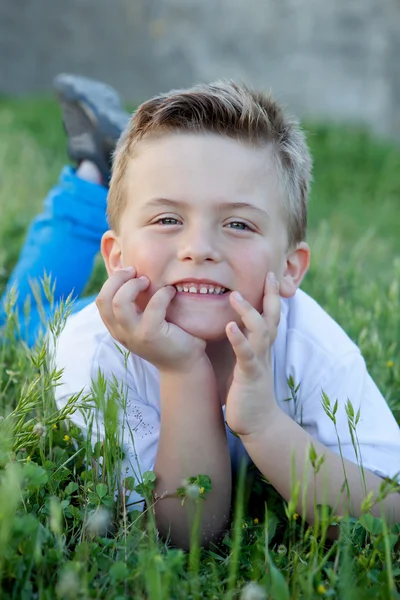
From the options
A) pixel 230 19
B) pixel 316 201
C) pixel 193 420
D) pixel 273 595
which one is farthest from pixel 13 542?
pixel 230 19

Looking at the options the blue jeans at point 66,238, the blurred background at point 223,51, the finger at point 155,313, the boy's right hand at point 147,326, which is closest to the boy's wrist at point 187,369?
the boy's right hand at point 147,326

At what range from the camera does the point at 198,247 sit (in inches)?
68.4

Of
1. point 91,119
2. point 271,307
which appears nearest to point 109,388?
point 271,307

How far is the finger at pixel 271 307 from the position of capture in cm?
183

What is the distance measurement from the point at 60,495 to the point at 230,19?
9316 mm

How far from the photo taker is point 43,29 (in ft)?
33.9

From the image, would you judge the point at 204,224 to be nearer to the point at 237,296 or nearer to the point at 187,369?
the point at 237,296

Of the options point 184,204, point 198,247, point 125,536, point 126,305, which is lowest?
point 125,536

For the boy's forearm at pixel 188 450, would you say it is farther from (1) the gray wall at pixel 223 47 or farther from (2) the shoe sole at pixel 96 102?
(1) the gray wall at pixel 223 47

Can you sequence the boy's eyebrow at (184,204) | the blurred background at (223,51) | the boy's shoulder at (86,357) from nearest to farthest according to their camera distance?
the boy's eyebrow at (184,204) → the boy's shoulder at (86,357) → the blurred background at (223,51)

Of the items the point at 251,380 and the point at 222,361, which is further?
the point at 222,361

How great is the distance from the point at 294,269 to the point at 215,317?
40 cm

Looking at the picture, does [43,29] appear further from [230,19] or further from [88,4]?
[230,19]

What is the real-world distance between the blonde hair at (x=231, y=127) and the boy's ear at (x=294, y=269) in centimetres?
3
